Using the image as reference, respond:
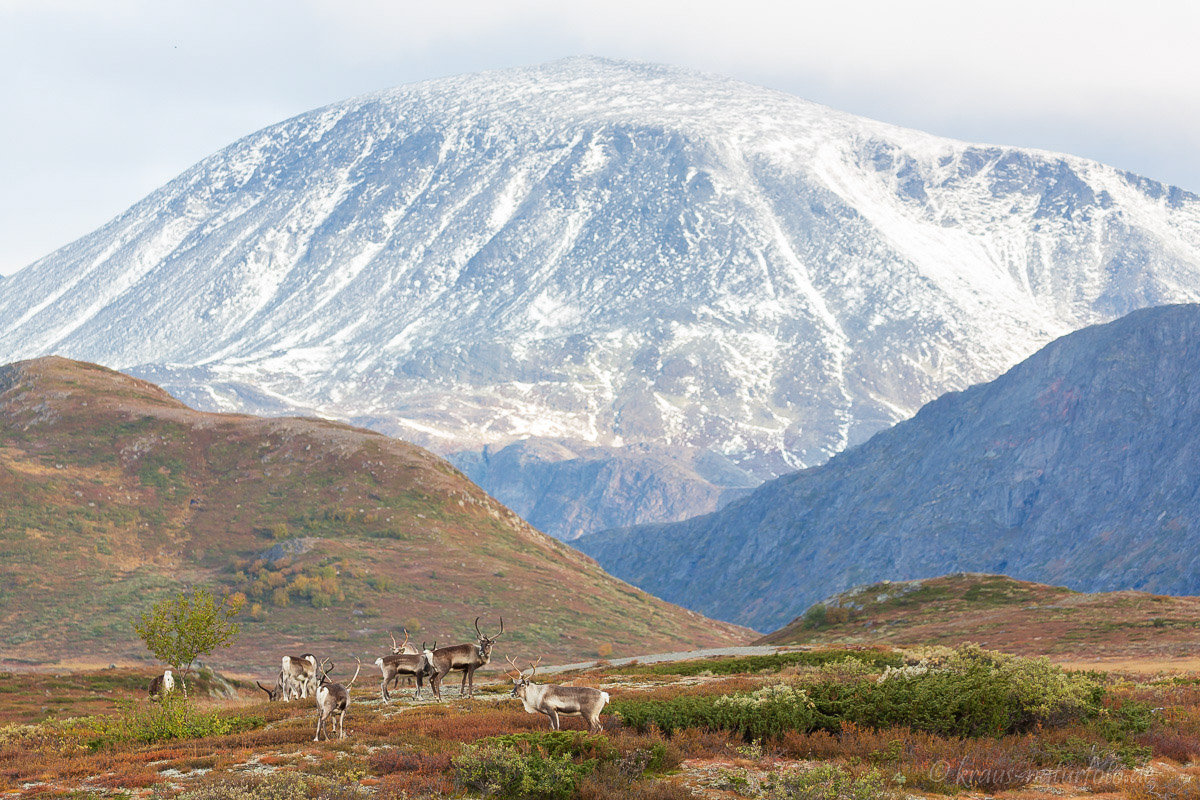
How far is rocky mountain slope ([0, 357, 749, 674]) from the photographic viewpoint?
94438mm

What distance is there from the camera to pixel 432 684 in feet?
104

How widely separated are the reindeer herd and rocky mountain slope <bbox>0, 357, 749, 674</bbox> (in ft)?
164

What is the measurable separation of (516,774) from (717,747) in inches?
200

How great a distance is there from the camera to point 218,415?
142 metres

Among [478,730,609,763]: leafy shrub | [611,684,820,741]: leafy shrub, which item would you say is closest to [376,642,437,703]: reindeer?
[611,684,820,741]: leafy shrub

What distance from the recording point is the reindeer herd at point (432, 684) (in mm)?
22359

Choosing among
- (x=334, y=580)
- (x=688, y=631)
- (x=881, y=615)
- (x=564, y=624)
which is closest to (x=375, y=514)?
(x=334, y=580)

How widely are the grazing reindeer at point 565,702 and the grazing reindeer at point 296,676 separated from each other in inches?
724

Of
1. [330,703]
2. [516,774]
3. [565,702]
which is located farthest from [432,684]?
[516,774]

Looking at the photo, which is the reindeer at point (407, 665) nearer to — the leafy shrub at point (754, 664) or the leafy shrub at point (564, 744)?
the leafy shrub at point (564, 744)

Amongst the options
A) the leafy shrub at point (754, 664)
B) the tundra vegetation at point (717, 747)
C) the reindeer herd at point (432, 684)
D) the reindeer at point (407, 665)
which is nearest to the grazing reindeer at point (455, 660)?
the reindeer herd at point (432, 684)

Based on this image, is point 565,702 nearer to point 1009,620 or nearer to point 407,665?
point 407,665

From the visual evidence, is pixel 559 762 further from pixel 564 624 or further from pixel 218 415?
pixel 218 415

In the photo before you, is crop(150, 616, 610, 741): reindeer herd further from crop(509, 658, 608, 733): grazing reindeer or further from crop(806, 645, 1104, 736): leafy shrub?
crop(806, 645, 1104, 736): leafy shrub
